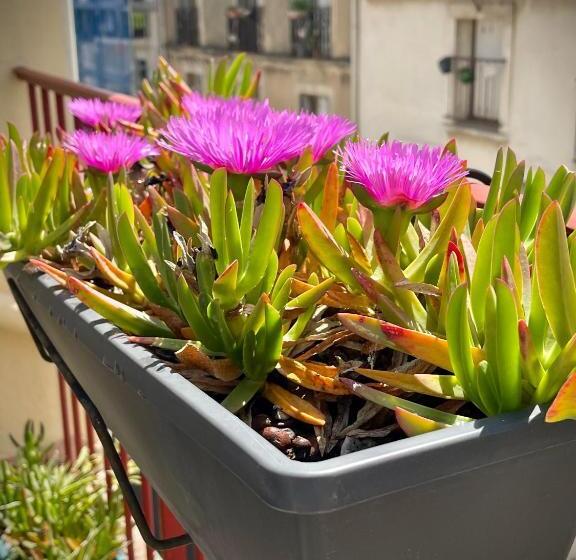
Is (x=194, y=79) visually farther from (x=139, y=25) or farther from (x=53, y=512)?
(x=53, y=512)

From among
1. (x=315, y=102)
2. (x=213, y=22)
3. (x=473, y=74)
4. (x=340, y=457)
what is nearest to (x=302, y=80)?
(x=315, y=102)

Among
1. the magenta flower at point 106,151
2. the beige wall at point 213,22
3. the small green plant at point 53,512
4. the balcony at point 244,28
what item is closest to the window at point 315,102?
the balcony at point 244,28

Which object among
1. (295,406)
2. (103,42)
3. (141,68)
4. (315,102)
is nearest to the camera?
(295,406)

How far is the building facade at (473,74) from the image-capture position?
731 centimetres

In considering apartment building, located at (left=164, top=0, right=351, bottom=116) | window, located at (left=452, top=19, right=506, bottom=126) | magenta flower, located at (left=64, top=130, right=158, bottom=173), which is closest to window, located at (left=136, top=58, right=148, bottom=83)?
apartment building, located at (left=164, top=0, right=351, bottom=116)

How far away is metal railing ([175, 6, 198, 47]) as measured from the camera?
12.1 meters

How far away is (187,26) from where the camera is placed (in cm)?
1219

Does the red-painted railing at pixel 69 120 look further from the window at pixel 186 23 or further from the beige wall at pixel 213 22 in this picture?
the window at pixel 186 23

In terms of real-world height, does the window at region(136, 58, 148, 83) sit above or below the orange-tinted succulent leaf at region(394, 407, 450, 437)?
below

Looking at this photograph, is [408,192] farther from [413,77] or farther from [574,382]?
[413,77]

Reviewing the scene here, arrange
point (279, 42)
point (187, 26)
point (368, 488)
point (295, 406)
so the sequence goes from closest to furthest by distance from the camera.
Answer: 1. point (368, 488)
2. point (295, 406)
3. point (279, 42)
4. point (187, 26)

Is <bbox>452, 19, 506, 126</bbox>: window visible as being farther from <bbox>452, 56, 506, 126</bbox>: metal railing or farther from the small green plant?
the small green plant

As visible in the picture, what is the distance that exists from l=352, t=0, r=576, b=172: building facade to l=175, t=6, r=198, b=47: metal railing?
129 inches

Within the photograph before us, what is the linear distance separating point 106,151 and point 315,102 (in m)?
9.88
